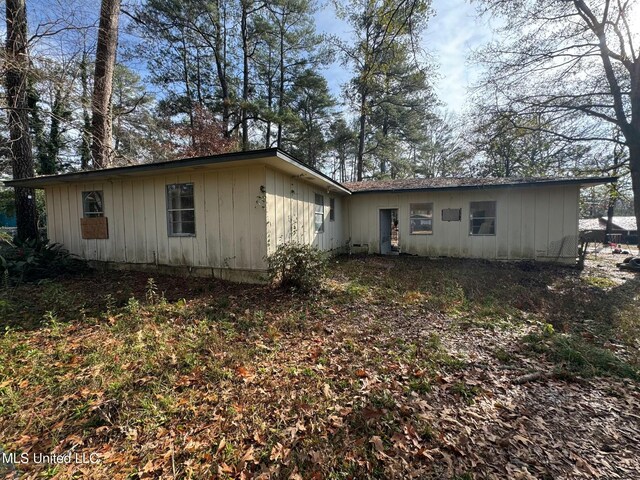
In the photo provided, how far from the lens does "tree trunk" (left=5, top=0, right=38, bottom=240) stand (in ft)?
17.1

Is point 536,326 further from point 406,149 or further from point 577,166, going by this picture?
point 406,149

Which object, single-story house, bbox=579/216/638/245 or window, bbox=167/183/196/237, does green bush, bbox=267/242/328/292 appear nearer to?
window, bbox=167/183/196/237

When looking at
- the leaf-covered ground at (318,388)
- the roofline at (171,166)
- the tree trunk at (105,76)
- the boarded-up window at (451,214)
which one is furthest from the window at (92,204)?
the boarded-up window at (451,214)

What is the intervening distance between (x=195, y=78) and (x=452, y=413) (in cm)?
2087

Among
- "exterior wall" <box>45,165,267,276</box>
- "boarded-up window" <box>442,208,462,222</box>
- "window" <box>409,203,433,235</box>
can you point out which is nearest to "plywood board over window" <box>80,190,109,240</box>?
"exterior wall" <box>45,165,267,276</box>

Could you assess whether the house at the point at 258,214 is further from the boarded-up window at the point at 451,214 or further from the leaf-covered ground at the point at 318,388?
the leaf-covered ground at the point at 318,388

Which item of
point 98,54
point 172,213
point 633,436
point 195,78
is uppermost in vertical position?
point 195,78

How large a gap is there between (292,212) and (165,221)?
3.17 meters

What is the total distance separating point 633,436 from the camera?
6.88 feet

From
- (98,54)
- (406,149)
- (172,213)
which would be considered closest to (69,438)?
(172,213)

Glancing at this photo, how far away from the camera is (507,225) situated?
9430 millimetres

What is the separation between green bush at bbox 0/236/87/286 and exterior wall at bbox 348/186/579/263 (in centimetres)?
1004

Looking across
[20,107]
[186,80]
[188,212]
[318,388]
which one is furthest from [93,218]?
[186,80]

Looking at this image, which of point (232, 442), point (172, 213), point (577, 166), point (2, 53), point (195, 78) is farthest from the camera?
point (195, 78)
